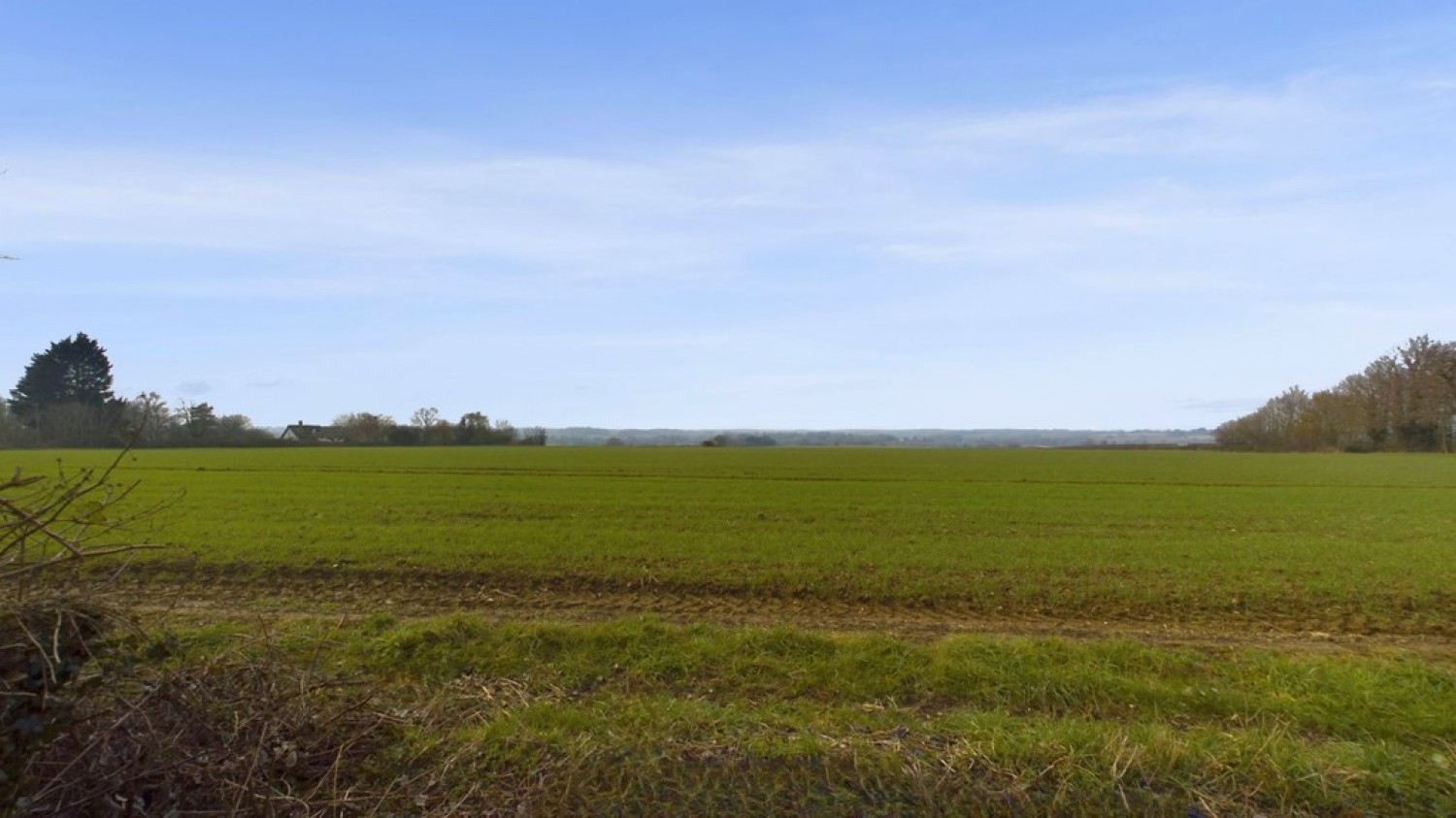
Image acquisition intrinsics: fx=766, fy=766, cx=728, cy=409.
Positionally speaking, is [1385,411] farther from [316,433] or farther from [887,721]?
[316,433]

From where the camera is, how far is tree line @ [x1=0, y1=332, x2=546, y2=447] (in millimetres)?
4598

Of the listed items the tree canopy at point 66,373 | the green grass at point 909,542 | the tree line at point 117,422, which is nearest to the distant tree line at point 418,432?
the tree line at point 117,422

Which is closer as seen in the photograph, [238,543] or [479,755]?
[479,755]

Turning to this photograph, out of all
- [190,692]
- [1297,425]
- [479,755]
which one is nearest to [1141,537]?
[479,755]

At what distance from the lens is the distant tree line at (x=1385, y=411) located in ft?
296

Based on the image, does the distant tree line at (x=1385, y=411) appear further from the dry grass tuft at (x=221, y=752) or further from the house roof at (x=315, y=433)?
the house roof at (x=315, y=433)

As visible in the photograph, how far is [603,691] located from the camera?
271 inches

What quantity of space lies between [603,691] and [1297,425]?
130m

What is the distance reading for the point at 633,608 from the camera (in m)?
11.7

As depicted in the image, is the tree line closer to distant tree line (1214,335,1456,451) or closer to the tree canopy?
the tree canopy

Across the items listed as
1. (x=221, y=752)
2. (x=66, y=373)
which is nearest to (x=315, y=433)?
(x=66, y=373)

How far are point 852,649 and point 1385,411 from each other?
119675mm

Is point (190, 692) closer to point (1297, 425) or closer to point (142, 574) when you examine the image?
point (142, 574)

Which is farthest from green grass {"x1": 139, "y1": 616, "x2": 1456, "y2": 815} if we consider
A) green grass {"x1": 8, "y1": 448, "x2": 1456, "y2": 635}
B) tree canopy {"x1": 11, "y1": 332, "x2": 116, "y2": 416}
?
tree canopy {"x1": 11, "y1": 332, "x2": 116, "y2": 416}
